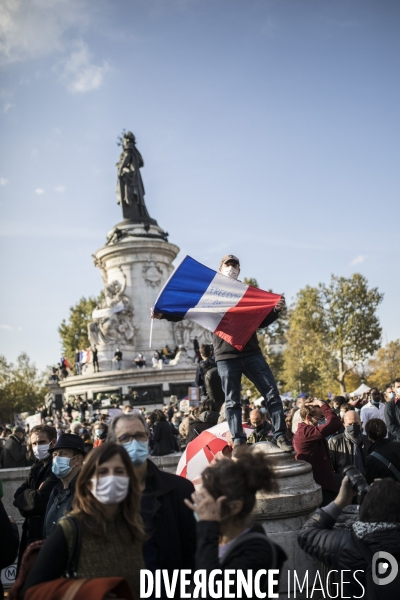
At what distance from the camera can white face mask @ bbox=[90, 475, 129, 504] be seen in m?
2.92

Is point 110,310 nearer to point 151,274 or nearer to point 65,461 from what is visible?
point 151,274

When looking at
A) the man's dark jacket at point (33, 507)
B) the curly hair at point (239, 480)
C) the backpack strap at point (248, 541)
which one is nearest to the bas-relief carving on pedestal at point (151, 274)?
the man's dark jacket at point (33, 507)

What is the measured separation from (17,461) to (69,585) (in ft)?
28.5

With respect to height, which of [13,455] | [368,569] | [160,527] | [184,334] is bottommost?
[368,569]

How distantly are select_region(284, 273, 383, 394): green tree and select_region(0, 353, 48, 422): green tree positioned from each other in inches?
1601

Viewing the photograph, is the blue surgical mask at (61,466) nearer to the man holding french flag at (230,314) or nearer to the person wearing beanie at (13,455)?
the man holding french flag at (230,314)

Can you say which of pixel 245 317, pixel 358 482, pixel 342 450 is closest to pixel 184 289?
pixel 245 317

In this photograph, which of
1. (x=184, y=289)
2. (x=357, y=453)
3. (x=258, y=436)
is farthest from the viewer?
(x=357, y=453)

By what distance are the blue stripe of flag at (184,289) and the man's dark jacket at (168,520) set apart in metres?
3.05

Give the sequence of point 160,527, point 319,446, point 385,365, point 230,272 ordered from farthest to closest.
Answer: point 385,365
point 230,272
point 319,446
point 160,527

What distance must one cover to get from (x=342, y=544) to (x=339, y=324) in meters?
47.1

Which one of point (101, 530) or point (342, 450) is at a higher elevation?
point (342, 450)

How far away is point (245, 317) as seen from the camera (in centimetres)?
629

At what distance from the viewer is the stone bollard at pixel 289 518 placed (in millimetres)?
5016
